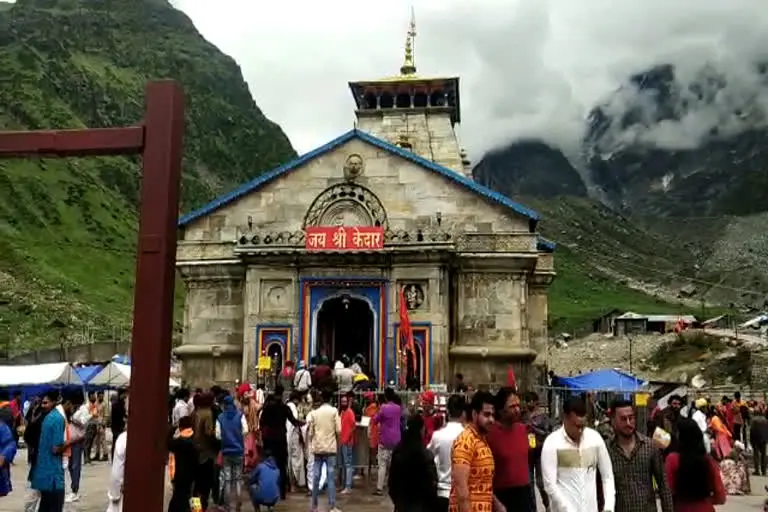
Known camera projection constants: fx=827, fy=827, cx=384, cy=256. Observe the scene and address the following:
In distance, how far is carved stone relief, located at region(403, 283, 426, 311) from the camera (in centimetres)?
2438

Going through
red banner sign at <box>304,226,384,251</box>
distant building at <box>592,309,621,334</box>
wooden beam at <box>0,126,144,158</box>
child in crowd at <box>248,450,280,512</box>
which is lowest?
child in crowd at <box>248,450,280,512</box>

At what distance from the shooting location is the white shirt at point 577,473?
268 inches

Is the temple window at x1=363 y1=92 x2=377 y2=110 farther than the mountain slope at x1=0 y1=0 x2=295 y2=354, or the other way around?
the mountain slope at x1=0 y1=0 x2=295 y2=354

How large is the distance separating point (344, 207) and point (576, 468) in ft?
63.8

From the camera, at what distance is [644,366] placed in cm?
5578

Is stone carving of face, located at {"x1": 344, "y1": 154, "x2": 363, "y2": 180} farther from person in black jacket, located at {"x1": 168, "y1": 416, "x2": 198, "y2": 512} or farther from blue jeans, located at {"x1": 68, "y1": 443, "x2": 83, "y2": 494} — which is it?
person in black jacket, located at {"x1": 168, "y1": 416, "x2": 198, "y2": 512}

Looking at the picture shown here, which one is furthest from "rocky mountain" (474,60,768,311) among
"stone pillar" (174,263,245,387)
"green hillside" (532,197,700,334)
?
"stone pillar" (174,263,245,387)

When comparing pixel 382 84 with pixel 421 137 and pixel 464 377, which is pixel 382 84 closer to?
pixel 421 137

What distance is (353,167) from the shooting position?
25938 millimetres

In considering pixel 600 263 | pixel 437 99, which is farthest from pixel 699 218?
pixel 437 99

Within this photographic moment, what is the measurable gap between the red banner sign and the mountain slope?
29929mm

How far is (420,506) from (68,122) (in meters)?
97.3

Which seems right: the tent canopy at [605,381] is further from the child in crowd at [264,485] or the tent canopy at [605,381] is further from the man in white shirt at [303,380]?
the child in crowd at [264,485]

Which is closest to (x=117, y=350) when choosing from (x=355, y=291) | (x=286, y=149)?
(x=355, y=291)
